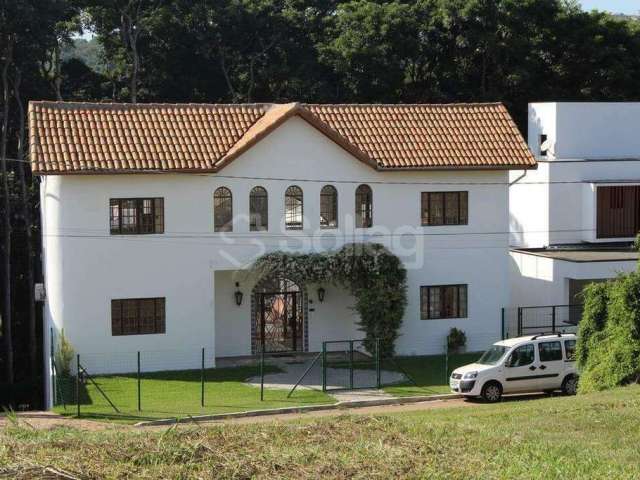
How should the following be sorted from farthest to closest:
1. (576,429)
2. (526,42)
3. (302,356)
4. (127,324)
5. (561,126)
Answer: (526,42) → (561,126) → (302,356) → (127,324) → (576,429)

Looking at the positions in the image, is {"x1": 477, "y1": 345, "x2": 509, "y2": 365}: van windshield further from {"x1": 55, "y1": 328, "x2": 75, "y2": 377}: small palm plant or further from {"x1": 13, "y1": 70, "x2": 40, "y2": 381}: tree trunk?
{"x1": 13, "y1": 70, "x2": 40, "y2": 381}: tree trunk

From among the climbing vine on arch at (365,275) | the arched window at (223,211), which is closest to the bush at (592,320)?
the climbing vine on arch at (365,275)

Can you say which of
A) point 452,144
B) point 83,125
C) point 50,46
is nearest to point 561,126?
point 452,144

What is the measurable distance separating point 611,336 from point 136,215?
13.5 metres

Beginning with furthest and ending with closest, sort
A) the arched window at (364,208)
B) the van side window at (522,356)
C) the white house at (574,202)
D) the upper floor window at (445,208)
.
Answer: the white house at (574,202)
the upper floor window at (445,208)
the arched window at (364,208)
the van side window at (522,356)

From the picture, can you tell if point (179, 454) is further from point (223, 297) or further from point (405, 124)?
point (405, 124)

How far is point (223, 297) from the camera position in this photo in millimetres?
33062

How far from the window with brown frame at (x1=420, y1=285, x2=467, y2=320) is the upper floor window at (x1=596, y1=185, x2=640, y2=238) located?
725 centimetres

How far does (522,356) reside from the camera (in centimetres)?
2741

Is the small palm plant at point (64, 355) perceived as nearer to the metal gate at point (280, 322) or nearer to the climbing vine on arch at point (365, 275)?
the climbing vine on arch at point (365, 275)

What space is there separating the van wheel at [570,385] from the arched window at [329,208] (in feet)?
28.7

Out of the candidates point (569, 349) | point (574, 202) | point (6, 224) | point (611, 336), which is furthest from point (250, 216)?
point (6, 224)

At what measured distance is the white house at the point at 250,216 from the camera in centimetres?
3072

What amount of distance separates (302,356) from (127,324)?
220 inches
